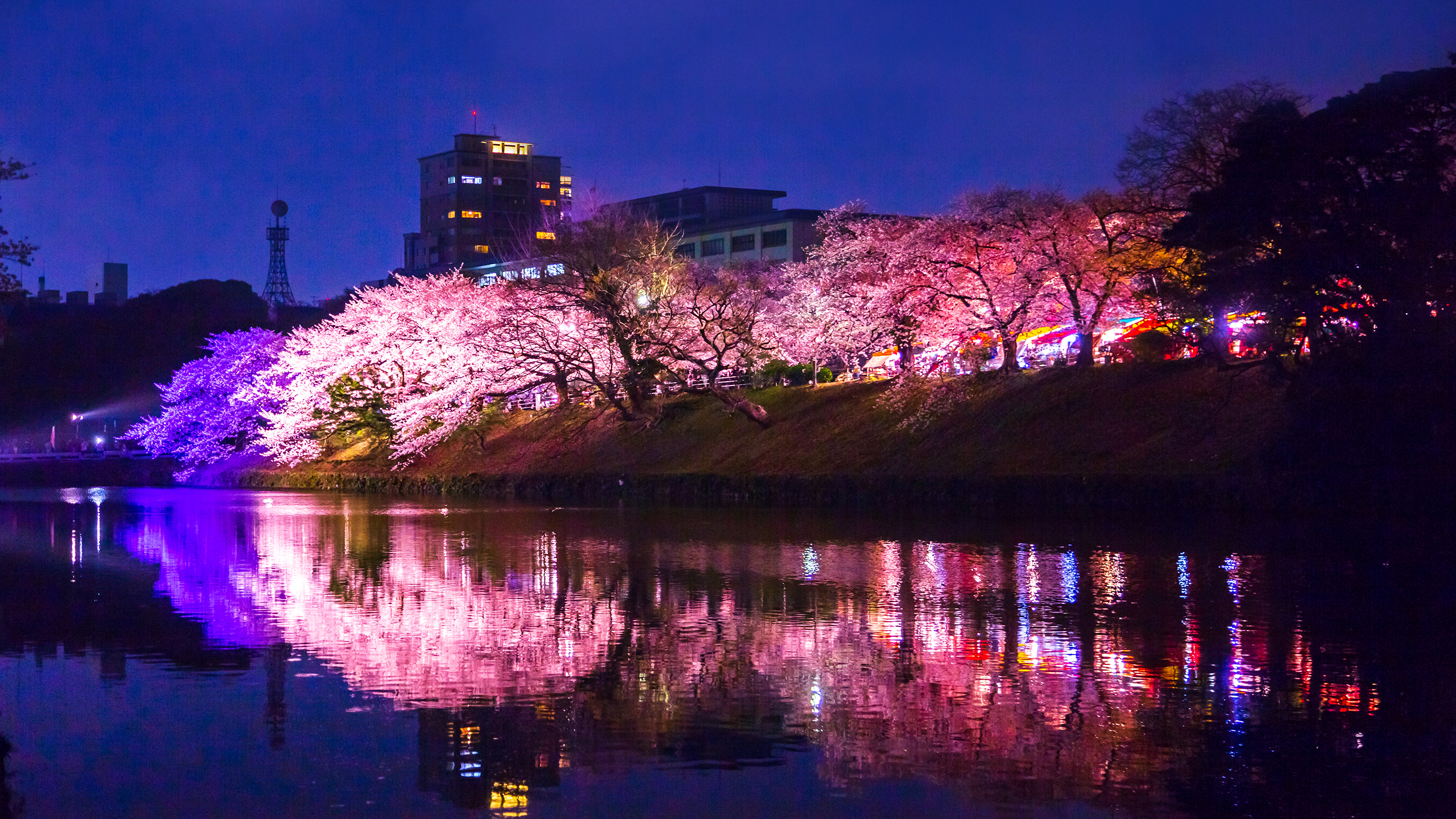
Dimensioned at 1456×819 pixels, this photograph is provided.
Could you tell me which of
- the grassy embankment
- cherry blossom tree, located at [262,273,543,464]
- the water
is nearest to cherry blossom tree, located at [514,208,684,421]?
the grassy embankment

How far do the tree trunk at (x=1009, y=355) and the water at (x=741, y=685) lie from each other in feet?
77.6

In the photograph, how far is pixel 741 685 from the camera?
36.0 feet

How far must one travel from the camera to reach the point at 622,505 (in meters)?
39.6

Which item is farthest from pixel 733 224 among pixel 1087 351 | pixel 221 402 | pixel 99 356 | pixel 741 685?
pixel 741 685

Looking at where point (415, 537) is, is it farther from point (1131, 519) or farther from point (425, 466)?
point (425, 466)

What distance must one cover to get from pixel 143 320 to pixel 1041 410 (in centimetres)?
8585

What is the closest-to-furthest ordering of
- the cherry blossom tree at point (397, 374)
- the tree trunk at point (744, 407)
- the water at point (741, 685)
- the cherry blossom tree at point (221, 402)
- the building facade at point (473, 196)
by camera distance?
the water at point (741, 685) < the tree trunk at point (744, 407) < the cherry blossom tree at point (397, 374) < the cherry blossom tree at point (221, 402) < the building facade at point (473, 196)

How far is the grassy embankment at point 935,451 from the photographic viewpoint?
3186 cm

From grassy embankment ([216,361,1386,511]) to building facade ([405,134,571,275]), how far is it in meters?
112

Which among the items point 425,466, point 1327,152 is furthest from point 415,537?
point 425,466

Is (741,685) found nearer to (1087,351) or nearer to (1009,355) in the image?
(1087,351)

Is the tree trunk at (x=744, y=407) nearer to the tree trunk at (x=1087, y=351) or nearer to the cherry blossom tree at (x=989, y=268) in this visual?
the cherry blossom tree at (x=989, y=268)

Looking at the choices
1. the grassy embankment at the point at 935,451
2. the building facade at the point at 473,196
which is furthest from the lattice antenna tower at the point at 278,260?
the grassy embankment at the point at 935,451

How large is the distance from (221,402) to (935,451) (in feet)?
146
